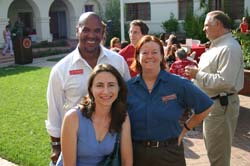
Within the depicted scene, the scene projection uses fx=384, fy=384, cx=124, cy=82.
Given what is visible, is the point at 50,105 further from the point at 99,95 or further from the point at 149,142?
the point at 149,142

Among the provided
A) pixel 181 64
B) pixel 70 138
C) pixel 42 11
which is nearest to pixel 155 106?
pixel 70 138

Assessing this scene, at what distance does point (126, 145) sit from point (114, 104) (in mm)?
297

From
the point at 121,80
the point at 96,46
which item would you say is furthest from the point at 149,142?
the point at 96,46

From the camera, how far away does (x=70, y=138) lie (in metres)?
2.57

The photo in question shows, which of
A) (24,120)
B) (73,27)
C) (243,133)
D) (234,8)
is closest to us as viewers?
(243,133)

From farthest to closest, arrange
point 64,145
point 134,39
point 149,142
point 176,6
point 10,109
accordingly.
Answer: point 176,6 → point 10,109 → point 134,39 → point 149,142 → point 64,145

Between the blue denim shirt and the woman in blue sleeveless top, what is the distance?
0.36 feet

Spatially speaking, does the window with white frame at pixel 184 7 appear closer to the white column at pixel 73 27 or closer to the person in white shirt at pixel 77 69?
the white column at pixel 73 27

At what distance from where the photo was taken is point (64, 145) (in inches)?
102

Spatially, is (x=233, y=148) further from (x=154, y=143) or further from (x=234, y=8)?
(x=234, y=8)

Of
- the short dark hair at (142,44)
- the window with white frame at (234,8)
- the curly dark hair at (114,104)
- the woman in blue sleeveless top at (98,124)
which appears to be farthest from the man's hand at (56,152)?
the window with white frame at (234,8)

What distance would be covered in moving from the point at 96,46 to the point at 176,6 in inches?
942

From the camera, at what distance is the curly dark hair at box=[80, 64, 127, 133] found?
263 centimetres

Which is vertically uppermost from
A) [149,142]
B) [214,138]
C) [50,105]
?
[50,105]
